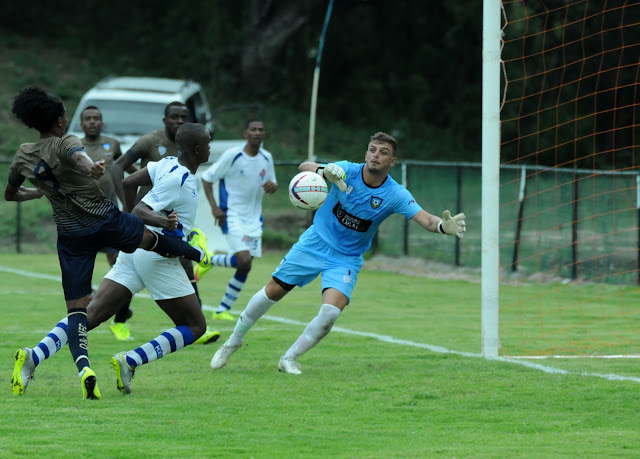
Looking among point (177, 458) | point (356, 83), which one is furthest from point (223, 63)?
point (177, 458)

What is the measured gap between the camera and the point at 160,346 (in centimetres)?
731

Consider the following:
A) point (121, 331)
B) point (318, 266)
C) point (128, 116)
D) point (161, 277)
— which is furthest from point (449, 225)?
point (128, 116)

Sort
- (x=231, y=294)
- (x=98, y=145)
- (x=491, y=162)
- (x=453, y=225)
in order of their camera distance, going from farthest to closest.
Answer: (x=231, y=294), (x=98, y=145), (x=491, y=162), (x=453, y=225)

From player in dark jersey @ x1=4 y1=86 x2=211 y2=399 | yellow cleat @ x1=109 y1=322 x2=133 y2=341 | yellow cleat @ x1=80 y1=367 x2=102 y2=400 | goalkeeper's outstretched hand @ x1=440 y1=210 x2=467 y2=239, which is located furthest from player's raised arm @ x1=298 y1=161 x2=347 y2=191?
yellow cleat @ x1=109 y1=322 x2=133 y2=341

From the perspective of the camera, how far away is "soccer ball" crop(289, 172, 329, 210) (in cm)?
797

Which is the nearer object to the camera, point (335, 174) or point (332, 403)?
point (332, 403)

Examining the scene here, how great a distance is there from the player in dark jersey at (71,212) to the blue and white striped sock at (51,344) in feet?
0.36

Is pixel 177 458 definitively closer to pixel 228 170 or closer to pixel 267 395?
pixel 267 395

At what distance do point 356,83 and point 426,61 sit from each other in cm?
212

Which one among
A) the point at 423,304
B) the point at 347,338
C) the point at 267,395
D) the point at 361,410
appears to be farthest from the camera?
the point at 423,304

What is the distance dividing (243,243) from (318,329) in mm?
4047

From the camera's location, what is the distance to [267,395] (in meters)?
7.29

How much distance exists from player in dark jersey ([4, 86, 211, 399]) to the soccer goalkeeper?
141cm

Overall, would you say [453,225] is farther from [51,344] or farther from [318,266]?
[51,344]
